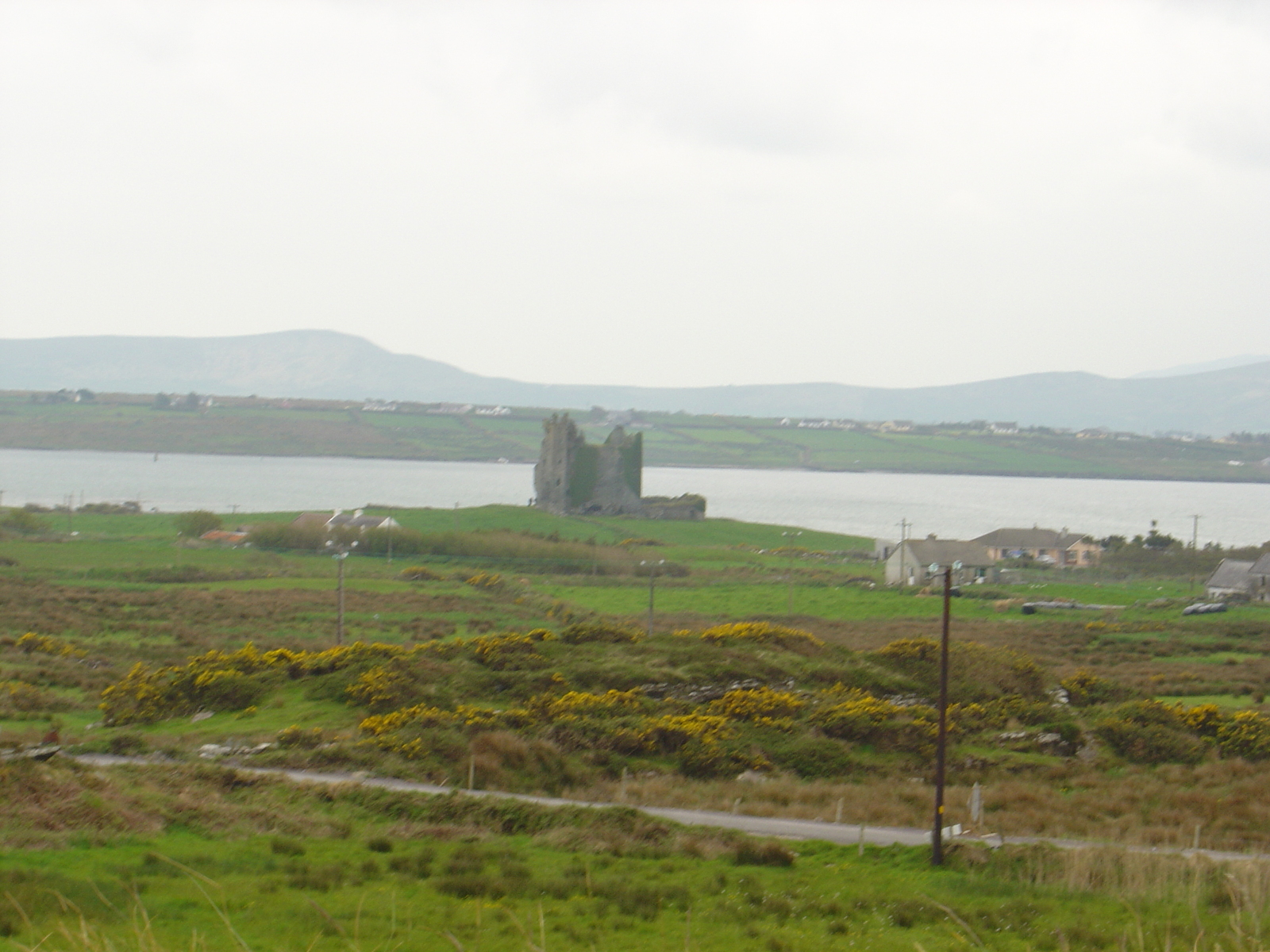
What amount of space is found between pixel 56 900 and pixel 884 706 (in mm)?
18732

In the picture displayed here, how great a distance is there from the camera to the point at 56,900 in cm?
916

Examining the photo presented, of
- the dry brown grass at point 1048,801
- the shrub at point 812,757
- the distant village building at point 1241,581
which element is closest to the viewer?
the dry brown grass at point 1048,801

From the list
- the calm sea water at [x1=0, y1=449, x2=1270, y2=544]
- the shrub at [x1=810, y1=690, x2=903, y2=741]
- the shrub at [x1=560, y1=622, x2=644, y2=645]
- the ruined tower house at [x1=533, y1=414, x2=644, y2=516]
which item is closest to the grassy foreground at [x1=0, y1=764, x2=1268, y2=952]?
the shrub at [x1=810, y1=690, x2=903, y2=741]

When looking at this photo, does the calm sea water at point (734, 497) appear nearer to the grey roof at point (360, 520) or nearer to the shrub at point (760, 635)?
the grey roof at point (360, 520)

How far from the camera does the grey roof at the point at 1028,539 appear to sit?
3029 inches

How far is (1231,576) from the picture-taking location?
194 ft

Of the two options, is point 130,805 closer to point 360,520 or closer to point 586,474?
point 360,520

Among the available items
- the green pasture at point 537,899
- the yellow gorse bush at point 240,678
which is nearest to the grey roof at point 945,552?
the yellow gorse bush at point 240,678

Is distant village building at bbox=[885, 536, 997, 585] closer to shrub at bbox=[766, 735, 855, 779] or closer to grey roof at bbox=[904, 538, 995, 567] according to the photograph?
grey roof at bbox=[904, 538, 995, 567]

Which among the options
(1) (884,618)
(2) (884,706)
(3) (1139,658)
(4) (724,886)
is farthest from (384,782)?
(1) (884,618)

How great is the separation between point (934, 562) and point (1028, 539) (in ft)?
60.4

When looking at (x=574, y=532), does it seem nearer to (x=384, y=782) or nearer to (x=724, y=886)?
(x=384, y=782)

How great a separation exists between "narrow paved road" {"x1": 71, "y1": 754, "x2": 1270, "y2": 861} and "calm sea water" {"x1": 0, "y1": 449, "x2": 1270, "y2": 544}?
8464cm

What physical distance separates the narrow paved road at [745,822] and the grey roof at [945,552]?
144ft
